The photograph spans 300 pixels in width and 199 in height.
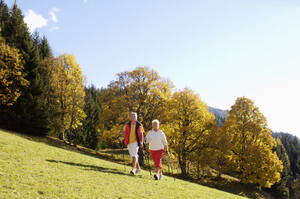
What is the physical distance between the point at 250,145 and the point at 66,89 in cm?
3224

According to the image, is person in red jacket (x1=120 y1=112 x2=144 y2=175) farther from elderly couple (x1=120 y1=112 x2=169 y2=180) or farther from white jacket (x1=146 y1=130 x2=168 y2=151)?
white jacket (x1=146 y1=130 x2=168 y2=151)

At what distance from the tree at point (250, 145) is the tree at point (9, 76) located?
32.3 m

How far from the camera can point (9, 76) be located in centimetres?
2642

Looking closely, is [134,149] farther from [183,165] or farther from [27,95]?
[27,95]

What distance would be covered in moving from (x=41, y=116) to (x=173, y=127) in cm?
2107

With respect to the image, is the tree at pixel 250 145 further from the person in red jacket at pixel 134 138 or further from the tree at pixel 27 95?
the tree at pixel 27 95

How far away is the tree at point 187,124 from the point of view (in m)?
27.9

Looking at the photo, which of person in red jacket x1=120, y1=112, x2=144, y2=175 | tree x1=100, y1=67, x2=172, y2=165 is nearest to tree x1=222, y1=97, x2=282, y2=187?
tree x1=100, y1=67, x2=172, y2=165

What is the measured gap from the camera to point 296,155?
89.6m

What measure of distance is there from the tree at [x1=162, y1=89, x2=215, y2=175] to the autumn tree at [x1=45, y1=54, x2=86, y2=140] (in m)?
17.0

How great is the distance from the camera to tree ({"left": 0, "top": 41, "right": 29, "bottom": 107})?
24891 mm

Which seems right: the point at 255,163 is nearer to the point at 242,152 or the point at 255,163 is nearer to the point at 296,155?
the point at 242,152

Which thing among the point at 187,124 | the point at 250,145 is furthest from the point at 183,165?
the point at 250,145

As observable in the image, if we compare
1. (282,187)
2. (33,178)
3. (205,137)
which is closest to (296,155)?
(282,187)
